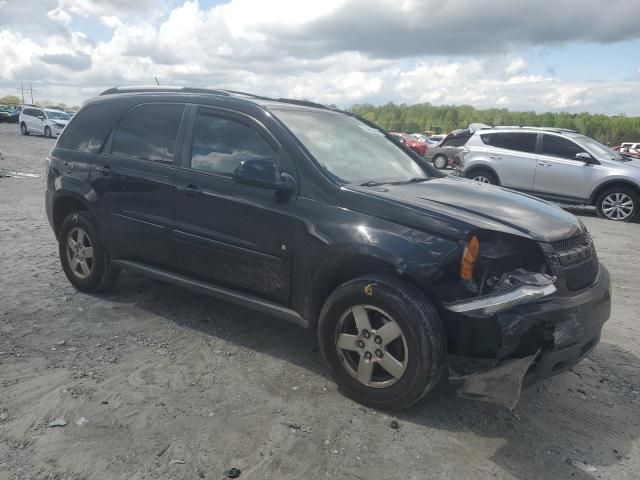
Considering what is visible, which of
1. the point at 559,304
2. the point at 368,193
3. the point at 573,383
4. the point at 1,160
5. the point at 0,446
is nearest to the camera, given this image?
the point at 0,446

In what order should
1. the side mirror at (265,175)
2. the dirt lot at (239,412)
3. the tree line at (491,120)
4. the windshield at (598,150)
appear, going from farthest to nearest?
1. the tree line at (491,120)
2. the windshield at (598,150)
3. the side mirror at (265,175)
4. the dirt lot at (239,412)

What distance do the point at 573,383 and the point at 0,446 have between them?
139 inches

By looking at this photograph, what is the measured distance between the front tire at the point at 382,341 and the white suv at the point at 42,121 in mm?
32961

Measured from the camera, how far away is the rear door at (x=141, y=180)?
14.3 ft

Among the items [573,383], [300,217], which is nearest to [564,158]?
[573,383]

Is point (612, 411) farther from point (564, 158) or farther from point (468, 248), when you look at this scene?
point (564, 158)

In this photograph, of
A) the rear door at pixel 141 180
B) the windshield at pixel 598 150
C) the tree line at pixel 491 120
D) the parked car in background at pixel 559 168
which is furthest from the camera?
the tree line at pixel 491 120

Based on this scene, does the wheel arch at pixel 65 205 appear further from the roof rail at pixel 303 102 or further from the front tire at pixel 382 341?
the front tire at pixel 382 341

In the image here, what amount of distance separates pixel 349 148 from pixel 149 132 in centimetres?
170

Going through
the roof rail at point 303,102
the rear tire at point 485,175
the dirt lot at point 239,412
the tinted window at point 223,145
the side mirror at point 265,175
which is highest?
the roof rail at point 303,102

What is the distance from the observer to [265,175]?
3.67 meters

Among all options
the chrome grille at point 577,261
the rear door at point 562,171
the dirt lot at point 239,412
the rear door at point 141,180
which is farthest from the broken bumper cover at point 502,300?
the rear door at point 562,171

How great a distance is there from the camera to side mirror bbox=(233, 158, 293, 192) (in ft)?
12.0

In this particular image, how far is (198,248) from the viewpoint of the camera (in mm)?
4137
